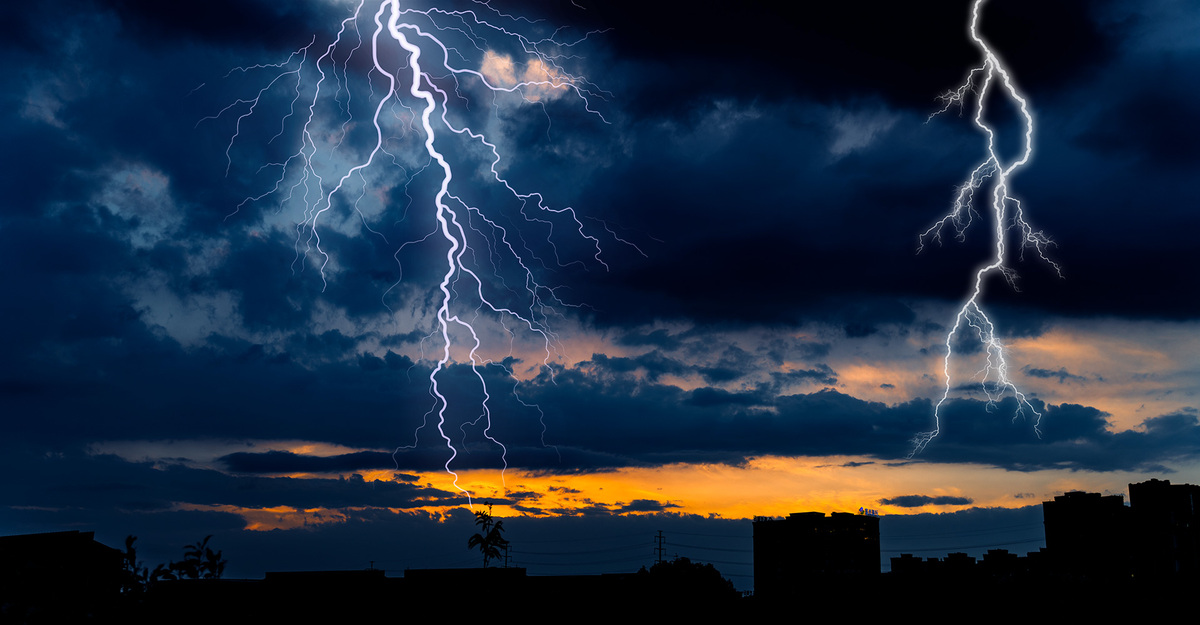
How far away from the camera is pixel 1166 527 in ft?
221

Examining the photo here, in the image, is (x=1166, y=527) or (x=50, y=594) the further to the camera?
(x=1166, y=527)

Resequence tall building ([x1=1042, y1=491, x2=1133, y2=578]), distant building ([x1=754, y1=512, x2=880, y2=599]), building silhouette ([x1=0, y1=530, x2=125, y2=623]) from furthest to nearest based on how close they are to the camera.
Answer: distant building ([x1=754, y1=512, x2=880, y2=599])
tall building ([x1=1042, y1=491, x2=1133, y2=578])
building silhouette ([x1=0, y1=530, x2=125, y2=623])

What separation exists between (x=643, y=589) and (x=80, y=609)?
27.1 metres

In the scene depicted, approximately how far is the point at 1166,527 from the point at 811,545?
3555 centimetres

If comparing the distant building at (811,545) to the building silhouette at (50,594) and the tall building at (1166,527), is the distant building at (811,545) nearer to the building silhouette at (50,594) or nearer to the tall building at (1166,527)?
the tall building at (1166,527)

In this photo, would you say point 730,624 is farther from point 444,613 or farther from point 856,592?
point 444,613

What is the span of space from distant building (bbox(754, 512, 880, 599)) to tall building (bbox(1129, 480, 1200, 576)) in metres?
30.1

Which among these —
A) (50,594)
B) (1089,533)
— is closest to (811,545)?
(1089,533)

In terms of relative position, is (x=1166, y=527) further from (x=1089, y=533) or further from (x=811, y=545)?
(x=811, y=545)

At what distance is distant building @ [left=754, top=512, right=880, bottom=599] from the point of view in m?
94.2

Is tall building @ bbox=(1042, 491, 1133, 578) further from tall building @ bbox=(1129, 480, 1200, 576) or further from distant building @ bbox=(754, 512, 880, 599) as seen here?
distant building @ bbox=(754, 512, 880, 599)

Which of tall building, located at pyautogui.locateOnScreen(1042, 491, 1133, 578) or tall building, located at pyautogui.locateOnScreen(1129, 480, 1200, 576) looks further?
tall building, located at pyautogui.locateOnScreen(1042, 491, 1133, 578)

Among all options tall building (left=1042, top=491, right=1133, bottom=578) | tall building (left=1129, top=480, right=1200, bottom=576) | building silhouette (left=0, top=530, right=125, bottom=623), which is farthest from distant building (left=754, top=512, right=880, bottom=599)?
building silhouette (left=0, top=530, right=125, bottom=623)

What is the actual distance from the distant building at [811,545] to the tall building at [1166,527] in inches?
1183
